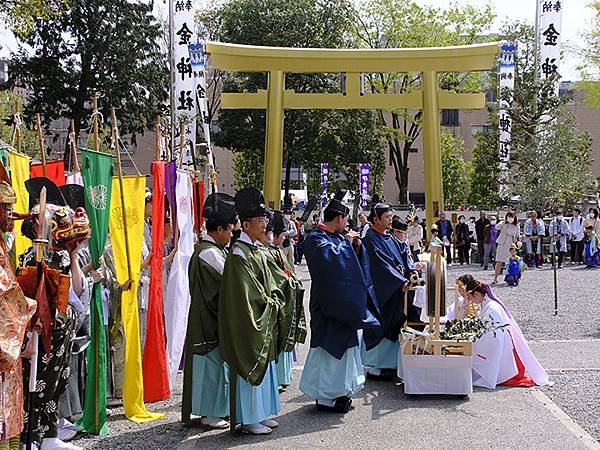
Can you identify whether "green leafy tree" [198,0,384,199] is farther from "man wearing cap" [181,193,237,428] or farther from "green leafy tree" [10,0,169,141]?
"man wearing cap" [181,193,237,428]

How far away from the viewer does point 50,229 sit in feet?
15.9

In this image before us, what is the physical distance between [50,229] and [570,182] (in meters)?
24.6

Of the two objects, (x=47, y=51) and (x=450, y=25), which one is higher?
(x=450, y=25)

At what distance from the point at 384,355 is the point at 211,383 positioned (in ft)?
8.19

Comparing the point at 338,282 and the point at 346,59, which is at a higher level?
the point at 346,59

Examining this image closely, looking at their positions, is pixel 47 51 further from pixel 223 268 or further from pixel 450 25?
pixel 223 268

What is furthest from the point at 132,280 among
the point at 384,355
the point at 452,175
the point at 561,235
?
the point at 452,175

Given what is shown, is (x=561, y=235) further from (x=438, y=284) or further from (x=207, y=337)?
(x=207, y=337)

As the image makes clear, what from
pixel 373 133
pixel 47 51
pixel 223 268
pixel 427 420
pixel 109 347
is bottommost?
pixel 427 420

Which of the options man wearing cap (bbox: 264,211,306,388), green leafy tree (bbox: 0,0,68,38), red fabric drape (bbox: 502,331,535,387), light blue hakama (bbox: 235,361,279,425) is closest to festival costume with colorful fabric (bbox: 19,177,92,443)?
light blue hakama (bbox: 235,361,279,425)

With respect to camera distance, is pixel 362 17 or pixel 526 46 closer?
pixel 526 46

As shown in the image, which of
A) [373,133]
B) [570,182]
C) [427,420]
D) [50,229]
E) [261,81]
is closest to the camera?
[50,229]

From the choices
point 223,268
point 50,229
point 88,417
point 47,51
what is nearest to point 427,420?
point 223,268

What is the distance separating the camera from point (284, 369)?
24.3 feet
